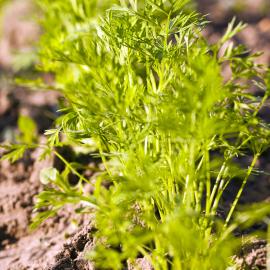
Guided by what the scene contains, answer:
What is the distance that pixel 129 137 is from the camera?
161 centimetres

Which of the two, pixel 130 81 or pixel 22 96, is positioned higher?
pixel 22 96

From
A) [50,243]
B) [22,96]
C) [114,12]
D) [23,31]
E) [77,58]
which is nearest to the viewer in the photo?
[77,58]

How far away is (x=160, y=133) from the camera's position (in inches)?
61.6

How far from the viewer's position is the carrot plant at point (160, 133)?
1320mm

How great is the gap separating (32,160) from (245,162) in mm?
1256

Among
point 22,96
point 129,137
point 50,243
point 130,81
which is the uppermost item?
point 22,96

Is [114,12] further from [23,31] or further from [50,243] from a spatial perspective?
[23,31]

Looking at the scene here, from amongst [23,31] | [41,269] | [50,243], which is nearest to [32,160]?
[50,243]

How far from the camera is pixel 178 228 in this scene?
1.19 metres

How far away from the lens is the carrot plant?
1.32 meters

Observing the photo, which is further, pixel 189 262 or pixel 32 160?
pixel 32 160

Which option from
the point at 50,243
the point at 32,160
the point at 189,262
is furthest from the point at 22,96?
the point at 189,262

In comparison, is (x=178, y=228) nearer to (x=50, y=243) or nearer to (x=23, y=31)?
(x=50, y=243)

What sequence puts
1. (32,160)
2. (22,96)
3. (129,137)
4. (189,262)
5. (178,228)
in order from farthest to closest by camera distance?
(22,96), (32,160), (129,137), (189,262), (178,228)
